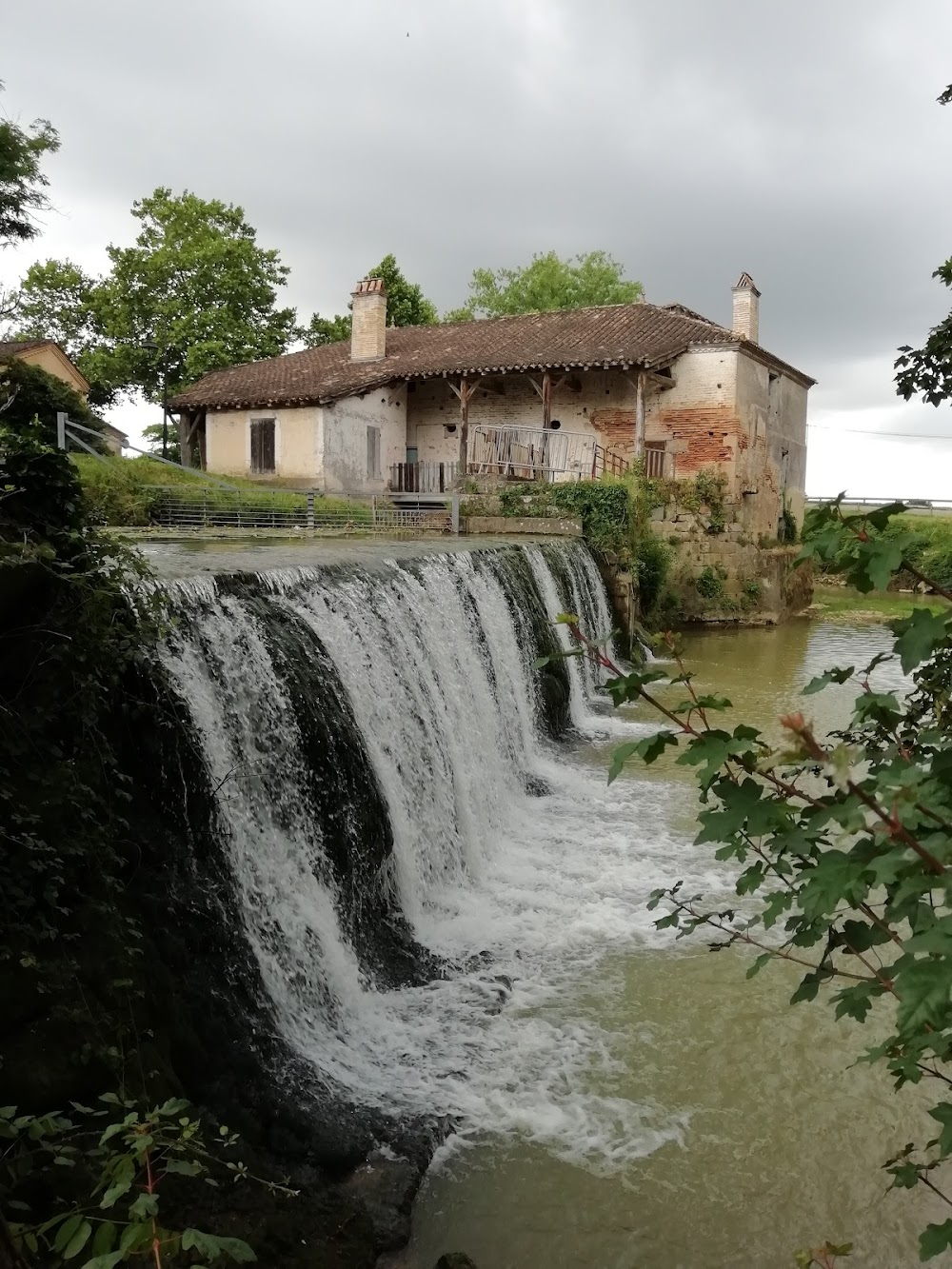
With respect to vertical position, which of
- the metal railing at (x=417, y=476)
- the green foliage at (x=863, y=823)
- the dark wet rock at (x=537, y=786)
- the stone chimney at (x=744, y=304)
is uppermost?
the stone chimney at (x=744, y=304)

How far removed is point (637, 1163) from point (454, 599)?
6.39 meters

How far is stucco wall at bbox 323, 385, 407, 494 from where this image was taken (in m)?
21.5

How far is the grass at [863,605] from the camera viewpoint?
22.3 meters

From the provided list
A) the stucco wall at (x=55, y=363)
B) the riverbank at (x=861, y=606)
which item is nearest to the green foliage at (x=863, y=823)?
the riverbank at (x=861, y=606)

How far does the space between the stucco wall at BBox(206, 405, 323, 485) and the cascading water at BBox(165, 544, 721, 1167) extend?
1254cm

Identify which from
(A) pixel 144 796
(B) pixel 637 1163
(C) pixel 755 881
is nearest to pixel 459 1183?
(B) pixel 637 1163

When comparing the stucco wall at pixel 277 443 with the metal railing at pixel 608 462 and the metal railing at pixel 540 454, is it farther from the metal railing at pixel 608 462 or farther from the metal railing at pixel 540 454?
the metal railing at pixel 608 462

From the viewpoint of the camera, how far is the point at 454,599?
9.98m

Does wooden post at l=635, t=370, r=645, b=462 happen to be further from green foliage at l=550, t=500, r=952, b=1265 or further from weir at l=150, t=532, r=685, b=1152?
green foliage at l=550, t=500, r=952, b=1265

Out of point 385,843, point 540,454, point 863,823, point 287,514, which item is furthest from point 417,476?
point 863,823

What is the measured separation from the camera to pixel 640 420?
20641 millimetres

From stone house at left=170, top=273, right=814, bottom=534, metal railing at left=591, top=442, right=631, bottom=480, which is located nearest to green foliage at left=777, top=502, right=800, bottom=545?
stone house at left=170, top=273, right=814, bottom=534

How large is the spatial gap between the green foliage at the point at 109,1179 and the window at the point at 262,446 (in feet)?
Answer: 64.4

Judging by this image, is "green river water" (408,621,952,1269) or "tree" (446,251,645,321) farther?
"tree" (446,251,645,321)
